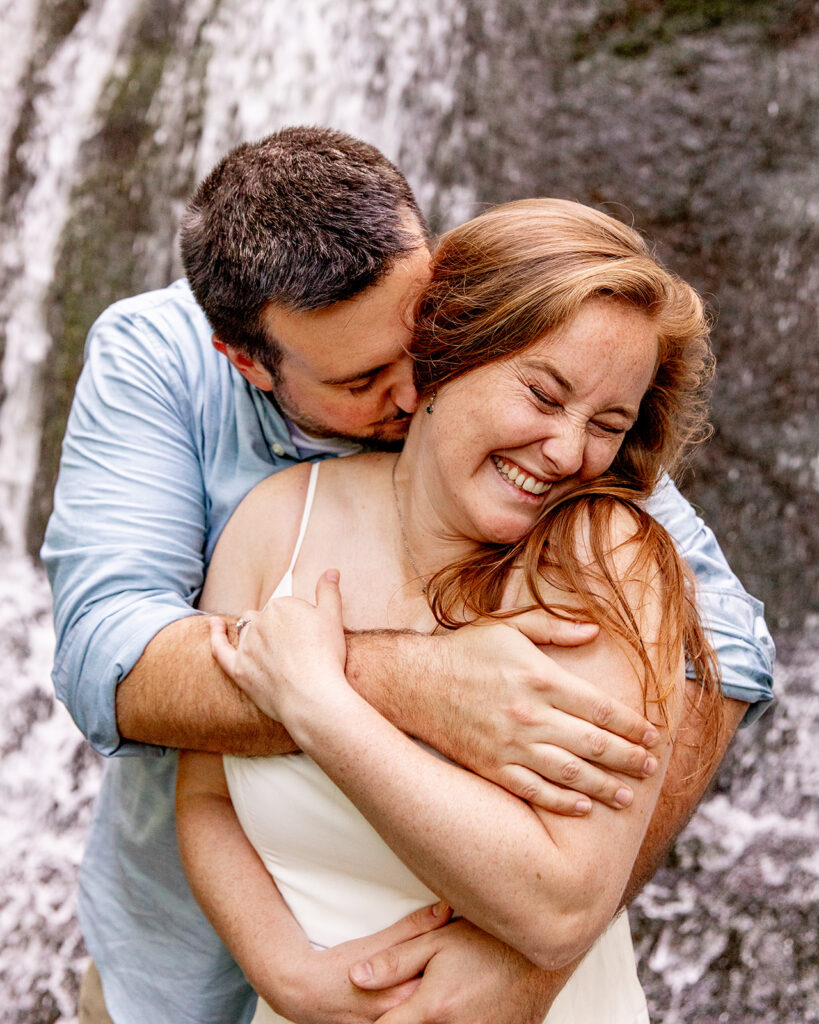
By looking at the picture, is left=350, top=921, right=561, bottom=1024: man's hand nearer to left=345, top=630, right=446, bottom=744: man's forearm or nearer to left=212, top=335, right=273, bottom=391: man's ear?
left=345, top=630, right=446, bottom=744: man's forearm

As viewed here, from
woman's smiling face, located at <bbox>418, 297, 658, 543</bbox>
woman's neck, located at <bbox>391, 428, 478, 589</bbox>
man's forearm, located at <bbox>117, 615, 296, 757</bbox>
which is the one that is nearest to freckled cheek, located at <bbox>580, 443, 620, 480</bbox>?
woman's smiling face, located at <bbox>418, 297, 658, 543</bbox>

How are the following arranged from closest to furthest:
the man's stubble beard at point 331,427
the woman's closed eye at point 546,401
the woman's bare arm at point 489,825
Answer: the woman's bare arm at point 489,825 < the woman's closed eye at point 546,401 < the man's stubble beard at point 331,427

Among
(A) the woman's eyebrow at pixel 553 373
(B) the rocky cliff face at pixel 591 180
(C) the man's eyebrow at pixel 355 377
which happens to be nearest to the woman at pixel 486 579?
(A) the woman's eyebrow at pixel 553 373

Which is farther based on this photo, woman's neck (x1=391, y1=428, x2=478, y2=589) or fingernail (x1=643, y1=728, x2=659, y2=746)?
woman's neck (x1=391, y1=428, x2=478, y2=589)

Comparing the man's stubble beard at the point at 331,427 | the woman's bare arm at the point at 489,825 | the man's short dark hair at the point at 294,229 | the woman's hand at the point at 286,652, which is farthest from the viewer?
the man's stubble beard at the point at 331,427

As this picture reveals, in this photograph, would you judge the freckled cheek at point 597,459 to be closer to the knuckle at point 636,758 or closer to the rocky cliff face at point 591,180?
the knuckle at point 636,758

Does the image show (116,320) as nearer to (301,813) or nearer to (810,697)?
(301,813)

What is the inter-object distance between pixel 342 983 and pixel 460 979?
193mm

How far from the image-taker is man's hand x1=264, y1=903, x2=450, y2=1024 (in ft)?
5.06

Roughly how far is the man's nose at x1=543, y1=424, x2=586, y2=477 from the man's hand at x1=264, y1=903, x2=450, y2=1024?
69 cm

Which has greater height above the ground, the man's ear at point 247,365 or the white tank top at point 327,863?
the man's ear at point 247,365

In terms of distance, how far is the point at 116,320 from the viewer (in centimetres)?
209

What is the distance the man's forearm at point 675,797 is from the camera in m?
1.77

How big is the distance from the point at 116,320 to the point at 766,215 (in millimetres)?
2305
